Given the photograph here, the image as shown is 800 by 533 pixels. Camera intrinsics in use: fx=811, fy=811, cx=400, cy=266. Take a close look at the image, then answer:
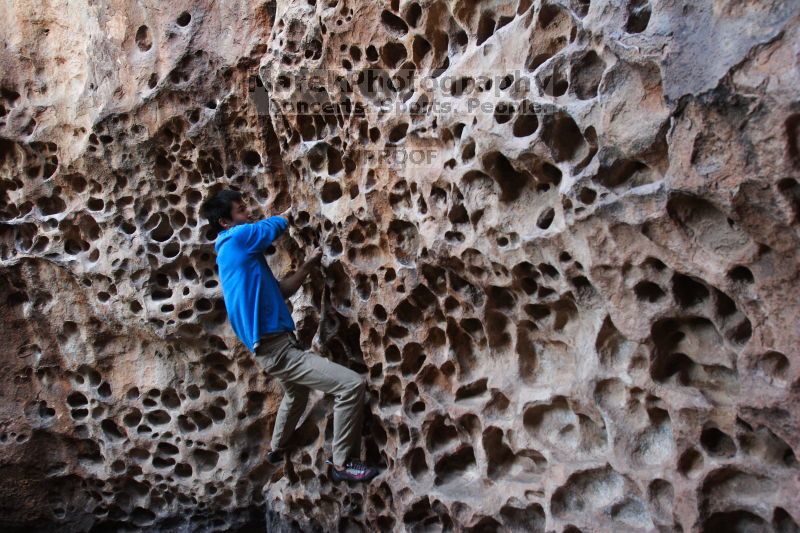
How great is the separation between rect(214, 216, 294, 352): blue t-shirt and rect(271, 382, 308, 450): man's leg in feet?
0.91

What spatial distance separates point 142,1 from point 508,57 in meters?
1.86

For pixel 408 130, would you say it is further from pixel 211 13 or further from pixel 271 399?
pixel 271 399

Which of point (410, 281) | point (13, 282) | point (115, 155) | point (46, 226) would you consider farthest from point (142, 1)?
point (410, 281)

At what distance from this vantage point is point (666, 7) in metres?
2.28

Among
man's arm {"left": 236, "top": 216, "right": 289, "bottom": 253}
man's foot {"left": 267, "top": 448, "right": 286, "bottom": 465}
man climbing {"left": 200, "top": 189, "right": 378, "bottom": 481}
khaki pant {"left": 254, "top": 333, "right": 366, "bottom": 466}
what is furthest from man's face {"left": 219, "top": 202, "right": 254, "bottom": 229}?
man's foot {"left": 267, "top": 448, "right": 286, "bottom": 465}

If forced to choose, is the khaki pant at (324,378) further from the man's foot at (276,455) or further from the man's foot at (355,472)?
the man's foot at (276,455)

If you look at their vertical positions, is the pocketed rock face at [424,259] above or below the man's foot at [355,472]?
above

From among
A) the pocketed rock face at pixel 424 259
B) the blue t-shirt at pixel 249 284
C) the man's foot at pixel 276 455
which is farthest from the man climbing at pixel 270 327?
the man's foot at pixel 276 455

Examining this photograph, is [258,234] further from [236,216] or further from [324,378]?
[324,378]

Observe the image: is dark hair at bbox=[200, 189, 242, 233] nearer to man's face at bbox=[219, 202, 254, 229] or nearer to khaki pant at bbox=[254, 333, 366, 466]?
man's face at bbox=[219, 202, 254, 229]

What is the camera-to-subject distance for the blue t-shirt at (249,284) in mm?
3139

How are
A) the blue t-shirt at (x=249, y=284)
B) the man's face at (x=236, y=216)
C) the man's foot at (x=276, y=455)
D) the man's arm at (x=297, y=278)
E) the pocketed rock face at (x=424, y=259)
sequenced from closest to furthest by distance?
the pocketed rock face at (x=424, y=259) < the blue t-shirt at (x=249, y=284) < the man's face at (x=236, y=216) < the man's arm at (x=297, y=278) < the man's foot at (x=276, y=455)

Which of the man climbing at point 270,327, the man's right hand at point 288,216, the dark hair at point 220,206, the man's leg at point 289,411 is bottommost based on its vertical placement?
the man's leg at point 289,411

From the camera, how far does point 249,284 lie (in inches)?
124
